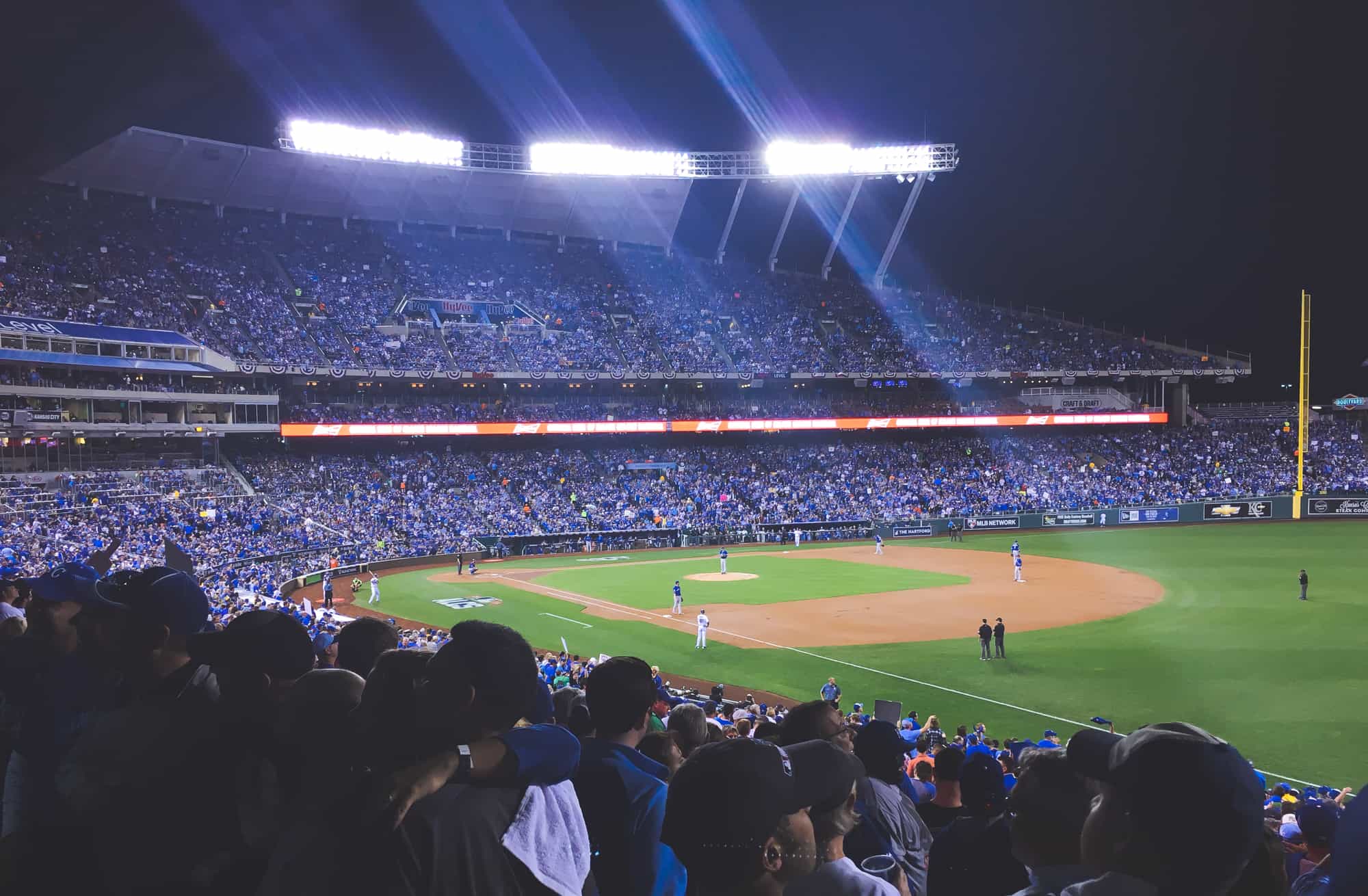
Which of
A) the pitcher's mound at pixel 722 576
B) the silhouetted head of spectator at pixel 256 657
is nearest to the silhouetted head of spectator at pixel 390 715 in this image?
the silhouetted head of spectator at pixel 256 657

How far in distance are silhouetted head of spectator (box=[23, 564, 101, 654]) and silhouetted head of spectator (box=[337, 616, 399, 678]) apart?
1.66m

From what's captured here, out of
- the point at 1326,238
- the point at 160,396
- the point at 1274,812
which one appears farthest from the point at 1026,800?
the point at 1326,238

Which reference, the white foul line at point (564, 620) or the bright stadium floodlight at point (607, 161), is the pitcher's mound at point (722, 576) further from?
the bright stadium floodlight at point (607, 161)

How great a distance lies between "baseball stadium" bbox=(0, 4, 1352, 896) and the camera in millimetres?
2627

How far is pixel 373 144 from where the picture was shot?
2292 inches

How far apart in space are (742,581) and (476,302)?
3582 centimetres

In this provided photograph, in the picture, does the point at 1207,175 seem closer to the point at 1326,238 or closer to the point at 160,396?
the point at 1326,238

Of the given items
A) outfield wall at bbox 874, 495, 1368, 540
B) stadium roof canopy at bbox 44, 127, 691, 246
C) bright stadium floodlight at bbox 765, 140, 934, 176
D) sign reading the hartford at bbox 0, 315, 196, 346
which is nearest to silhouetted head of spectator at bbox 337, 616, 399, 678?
sign reading the hartford at bbox 0, 315, 196, 346

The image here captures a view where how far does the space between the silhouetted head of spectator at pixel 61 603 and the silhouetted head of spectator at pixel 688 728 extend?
11.0 feet

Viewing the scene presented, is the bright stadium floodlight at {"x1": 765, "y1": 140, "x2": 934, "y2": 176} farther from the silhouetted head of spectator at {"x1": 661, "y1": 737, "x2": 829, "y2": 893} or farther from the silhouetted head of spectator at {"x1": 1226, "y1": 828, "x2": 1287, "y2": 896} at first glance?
the silhouetted head of spectator at {"x1": 661, "y1": 737, "x2": 829, "y2": 893}

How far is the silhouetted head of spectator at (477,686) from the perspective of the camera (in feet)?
8.21

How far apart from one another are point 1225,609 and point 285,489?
4568 centimetres

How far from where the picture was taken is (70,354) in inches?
1745

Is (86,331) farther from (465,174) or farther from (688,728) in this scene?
(688,728)
